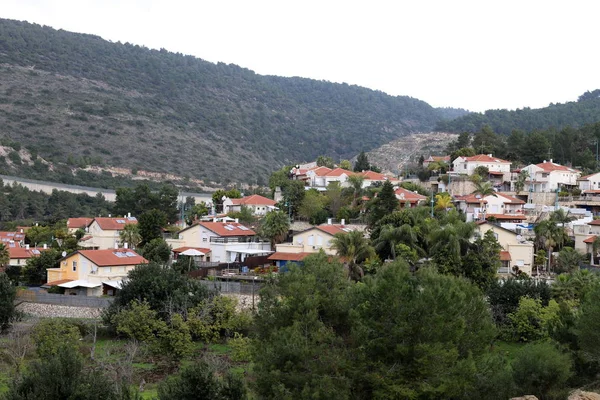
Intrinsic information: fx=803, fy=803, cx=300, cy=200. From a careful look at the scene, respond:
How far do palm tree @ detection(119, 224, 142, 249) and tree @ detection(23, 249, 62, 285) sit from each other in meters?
4.84

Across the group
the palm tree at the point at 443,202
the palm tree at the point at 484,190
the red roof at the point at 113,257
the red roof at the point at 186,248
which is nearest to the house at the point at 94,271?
the red roof at the point at 113,257

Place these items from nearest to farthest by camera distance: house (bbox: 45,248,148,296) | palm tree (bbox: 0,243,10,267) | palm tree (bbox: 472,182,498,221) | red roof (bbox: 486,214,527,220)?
house (bbox: 45,248,148,296)
palm tree (bbox: 0,243,10,267)
red roof (bbox: 486,214,527,220)
palm tree (bbox: 472,182,498,221)

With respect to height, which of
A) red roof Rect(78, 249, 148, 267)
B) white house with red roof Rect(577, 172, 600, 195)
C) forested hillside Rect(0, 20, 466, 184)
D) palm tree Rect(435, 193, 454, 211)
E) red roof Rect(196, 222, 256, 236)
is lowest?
red roof Rect(78, 249, 148, 267)

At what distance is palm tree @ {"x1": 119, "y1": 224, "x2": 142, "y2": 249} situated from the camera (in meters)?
58.3

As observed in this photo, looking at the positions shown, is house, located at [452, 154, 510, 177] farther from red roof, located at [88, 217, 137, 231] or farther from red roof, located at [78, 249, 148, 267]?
red roof, located at [78, 249, 148, 267]

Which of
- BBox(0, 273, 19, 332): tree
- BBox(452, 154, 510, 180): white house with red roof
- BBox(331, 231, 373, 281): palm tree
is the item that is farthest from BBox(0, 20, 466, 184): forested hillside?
BBox(331, 231, 373, 281): palm tree

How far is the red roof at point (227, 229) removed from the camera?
55531mm

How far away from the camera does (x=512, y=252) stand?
49.2m

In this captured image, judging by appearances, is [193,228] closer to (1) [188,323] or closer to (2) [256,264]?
(2) [256,264]

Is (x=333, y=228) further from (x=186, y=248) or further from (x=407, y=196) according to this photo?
(x=407, y=196)

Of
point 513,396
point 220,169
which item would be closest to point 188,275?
point 513,396

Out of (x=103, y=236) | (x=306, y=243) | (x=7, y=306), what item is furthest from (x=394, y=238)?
(x=103, y=236)

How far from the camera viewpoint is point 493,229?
164ft

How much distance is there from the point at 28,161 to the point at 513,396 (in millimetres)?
106196
